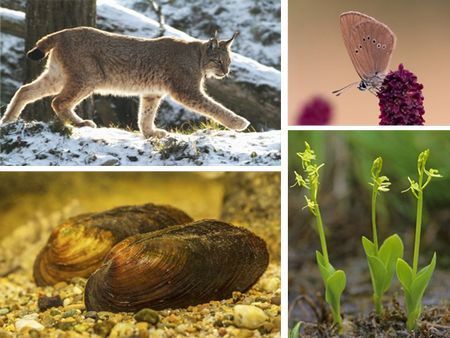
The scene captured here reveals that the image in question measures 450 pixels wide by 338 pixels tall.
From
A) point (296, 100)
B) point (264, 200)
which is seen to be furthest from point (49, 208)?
point (296, 100)

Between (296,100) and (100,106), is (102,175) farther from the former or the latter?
(296,100)

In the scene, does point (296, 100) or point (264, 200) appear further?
point (296, 100)

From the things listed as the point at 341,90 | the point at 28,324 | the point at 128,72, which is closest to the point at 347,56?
the point at 341,90

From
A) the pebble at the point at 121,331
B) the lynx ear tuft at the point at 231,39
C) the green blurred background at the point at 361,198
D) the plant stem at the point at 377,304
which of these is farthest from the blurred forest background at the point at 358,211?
the pebble at the point at 121,331

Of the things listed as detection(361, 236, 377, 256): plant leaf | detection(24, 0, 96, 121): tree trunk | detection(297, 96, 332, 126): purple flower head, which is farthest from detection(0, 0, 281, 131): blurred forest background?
detection(361, 236, 377, 256): plant leaf

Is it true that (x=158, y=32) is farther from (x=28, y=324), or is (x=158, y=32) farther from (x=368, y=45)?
(x=28, y=324)
